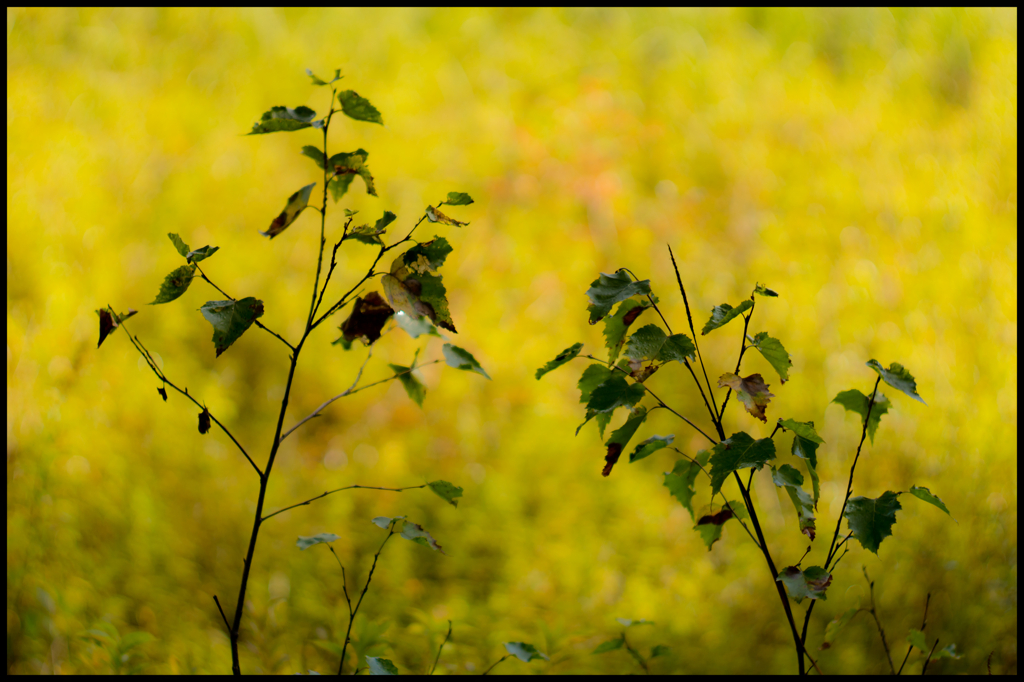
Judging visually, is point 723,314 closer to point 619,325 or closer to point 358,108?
point 619,325

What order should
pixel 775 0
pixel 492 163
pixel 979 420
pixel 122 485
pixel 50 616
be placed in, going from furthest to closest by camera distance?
1. pixel 775 0
2. pixel 492 163
3. pixel 979 420
4. pixel 122 485
5. pixel 50 616

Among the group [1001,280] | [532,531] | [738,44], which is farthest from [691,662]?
[738,44]

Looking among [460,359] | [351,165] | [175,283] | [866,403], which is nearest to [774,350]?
[866,403]

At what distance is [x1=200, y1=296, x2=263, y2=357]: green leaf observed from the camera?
18.6 inches

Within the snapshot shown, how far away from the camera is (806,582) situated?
53 cm

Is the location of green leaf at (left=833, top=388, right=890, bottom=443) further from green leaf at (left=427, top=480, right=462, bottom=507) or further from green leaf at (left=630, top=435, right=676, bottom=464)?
green leaf at (left=427, top=480, right=462, bottom=507)

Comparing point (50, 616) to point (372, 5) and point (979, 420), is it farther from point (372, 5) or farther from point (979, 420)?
point (979, 420)

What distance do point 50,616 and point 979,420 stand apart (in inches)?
86.3

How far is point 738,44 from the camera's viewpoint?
1.88 meters

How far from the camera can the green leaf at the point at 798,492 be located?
0.53 m

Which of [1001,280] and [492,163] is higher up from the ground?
[492,163]

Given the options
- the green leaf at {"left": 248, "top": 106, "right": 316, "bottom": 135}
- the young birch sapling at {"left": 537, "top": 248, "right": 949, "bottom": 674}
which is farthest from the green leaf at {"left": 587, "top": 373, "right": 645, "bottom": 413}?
the green leaf at {"left": 248, "top": 106, "right": 316, "bottom": 135}

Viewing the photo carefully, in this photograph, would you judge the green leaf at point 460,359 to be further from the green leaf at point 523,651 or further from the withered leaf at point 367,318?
the green leaf at point 523,651

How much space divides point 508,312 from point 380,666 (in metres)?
1.13
